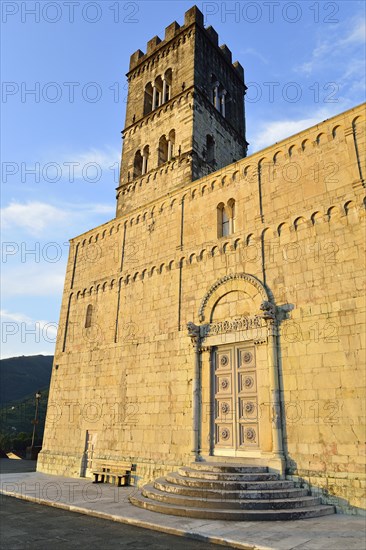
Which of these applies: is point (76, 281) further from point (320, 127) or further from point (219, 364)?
point (320, 127)

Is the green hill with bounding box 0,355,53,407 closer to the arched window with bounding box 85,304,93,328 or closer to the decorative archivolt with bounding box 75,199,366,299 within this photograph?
the arched window with bounding box 85,304,93,328

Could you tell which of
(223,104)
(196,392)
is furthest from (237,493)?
(223,104)

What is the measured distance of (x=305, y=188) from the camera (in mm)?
10602

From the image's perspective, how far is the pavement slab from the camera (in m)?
5.72

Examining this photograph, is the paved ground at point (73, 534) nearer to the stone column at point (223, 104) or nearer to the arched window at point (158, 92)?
the arched window at point (158, 92)

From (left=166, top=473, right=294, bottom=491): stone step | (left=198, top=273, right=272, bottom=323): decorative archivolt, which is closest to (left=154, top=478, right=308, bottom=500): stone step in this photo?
(left=166, top=473, right=294, bottom=491): stone step

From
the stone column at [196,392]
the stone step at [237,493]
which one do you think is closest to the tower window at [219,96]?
the stone column at [196,392]

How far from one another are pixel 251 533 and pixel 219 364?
5.02 metres

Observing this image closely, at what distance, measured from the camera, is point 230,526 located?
6.77 meters

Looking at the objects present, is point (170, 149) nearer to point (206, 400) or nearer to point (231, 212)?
point (231, 212)

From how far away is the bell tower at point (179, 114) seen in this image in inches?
688

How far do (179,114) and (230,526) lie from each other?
54.9ft

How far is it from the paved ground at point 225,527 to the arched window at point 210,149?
559 inches

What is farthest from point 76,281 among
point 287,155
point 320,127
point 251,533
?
point 251,533
